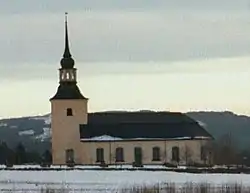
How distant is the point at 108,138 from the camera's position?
10119cm

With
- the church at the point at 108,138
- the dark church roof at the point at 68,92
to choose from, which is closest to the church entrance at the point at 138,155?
Answer: the church at the point at 108,138

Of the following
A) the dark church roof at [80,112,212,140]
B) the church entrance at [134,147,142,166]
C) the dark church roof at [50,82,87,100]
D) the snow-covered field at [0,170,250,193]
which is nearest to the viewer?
the snow-covered field at [0,170,250,193]

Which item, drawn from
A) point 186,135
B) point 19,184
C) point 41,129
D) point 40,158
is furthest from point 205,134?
point 41,129

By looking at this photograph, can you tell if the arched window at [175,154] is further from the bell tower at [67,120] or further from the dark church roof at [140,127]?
the bell tower at [67,120]

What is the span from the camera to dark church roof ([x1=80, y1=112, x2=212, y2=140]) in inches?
4001

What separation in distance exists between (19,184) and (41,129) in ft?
350

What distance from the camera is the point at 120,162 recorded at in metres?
100

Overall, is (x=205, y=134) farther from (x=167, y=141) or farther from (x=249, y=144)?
(x=249, y=144)

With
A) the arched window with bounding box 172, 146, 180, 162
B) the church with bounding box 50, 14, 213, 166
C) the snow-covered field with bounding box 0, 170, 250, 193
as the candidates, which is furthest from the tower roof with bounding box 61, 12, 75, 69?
the snow-covered field with bounding box 0, 170, 250, 193

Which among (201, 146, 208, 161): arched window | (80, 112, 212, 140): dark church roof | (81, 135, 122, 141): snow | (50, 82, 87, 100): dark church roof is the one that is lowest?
(201, 146, 208, 161): arched window

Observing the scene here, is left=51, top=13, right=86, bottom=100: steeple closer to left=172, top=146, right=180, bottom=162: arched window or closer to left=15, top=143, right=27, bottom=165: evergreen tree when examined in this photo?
left=15, top=143, right=27, bottom=165: evergreen tree

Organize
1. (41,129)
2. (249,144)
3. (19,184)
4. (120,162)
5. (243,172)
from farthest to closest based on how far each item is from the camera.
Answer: (41,129), (249,144), (120,162), (243,172), (19,184)

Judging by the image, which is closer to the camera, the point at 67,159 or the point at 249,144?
the point at 67,159

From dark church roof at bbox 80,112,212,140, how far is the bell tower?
941 millimetres
